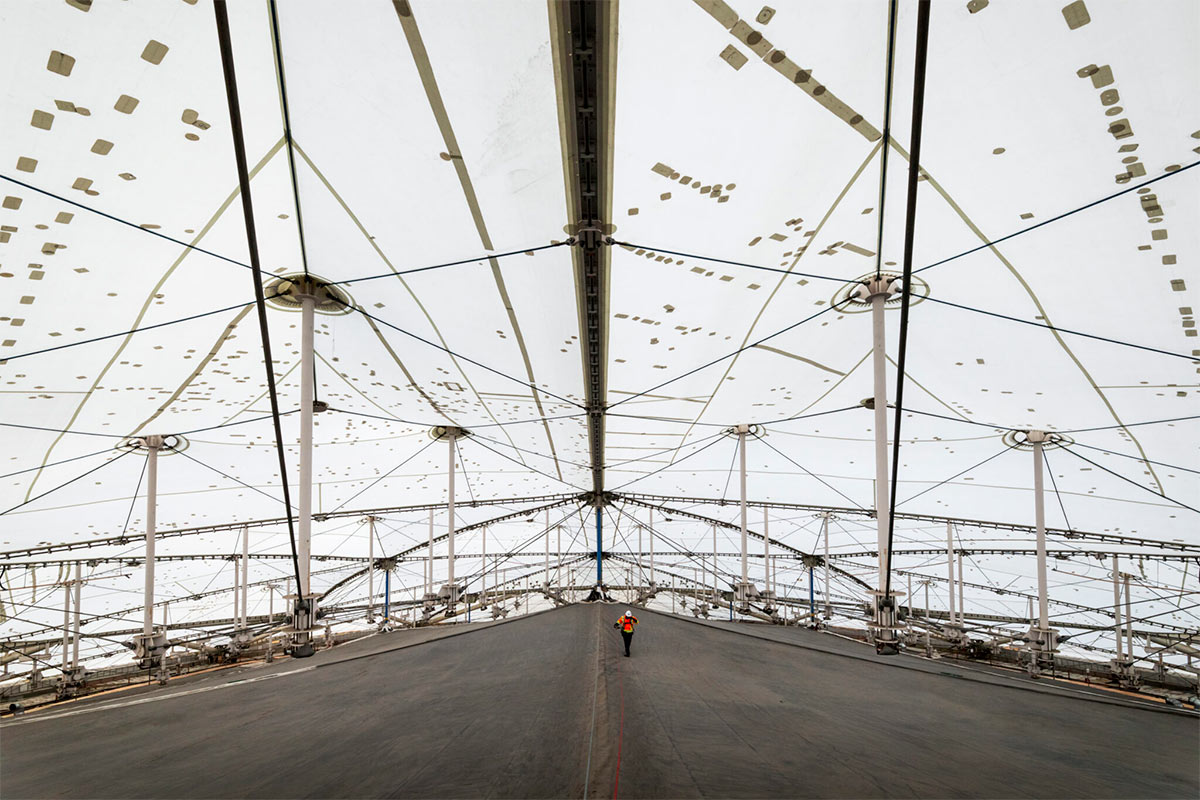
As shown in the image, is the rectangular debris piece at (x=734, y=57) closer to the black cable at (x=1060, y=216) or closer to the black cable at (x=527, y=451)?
the black cable at (x=1060, y=216)

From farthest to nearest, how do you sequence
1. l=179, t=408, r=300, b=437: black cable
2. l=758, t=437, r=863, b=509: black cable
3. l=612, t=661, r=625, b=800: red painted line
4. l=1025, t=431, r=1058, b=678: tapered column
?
l=758, t=437, r=863, b=509: black cable → l=179, t=408, r=300, b=437: black cable → l=1025, t=431, r=1058, b=678: tapered column → l=612, t=661, r=625, b=800: red painted line

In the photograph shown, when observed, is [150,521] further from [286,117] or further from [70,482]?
[286,117]

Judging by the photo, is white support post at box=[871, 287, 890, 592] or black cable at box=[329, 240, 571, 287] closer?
black cable at box=[329, 240, 571, 287]

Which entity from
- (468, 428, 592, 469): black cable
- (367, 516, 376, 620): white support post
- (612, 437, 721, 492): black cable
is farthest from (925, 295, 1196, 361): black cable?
(367, 516, 376, 620): white support post

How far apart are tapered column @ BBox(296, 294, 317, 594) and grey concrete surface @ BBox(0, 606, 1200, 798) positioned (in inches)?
81.2

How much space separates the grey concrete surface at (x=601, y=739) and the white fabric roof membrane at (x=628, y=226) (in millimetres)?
6177

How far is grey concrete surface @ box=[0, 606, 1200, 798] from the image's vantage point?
4023 millimetres

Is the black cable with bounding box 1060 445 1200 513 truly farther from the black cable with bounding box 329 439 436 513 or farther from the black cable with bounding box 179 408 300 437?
the black cable with bounding box 179 408 300 437

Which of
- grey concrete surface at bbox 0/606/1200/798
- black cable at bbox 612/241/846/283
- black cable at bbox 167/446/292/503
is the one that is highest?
black cable at bbox 612/241/846/283

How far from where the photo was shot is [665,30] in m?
6.10

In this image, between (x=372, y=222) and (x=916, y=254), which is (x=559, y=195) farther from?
(x=916, y=254)

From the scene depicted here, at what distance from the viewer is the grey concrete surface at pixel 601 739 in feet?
→ 13.2

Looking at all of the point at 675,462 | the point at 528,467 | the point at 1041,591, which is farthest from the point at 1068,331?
the point at 528,467

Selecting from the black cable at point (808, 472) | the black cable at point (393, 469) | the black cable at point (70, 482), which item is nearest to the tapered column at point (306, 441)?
the black cable at point (70, 482)
